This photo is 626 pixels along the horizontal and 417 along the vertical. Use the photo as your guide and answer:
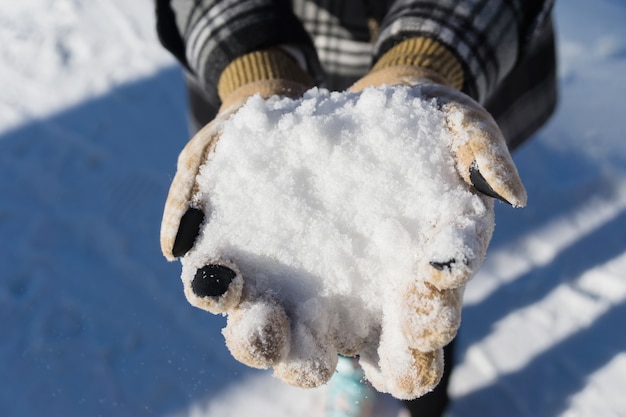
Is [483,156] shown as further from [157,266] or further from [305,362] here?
[157,266]

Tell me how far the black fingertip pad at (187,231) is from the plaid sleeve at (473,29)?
505mm

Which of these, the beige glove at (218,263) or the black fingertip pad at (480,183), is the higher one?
the black fingertip pad at (480,183)

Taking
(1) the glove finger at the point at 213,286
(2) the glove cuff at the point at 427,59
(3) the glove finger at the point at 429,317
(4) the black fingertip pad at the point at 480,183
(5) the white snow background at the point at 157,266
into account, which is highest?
(4) the black fingertip pad at the point at 480,183

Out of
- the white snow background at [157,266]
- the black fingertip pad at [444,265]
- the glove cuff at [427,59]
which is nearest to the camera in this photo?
the black fingertip pad at [444,265]

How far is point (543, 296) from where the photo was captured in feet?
5.24

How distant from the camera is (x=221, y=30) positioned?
106 centimetres

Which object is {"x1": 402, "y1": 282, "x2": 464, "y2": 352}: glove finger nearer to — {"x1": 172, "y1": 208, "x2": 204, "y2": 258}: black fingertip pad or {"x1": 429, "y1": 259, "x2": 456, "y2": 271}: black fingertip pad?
{"x1": 429, "y1": 259, "x2": 456, "y2": 271}: black fingertip pad

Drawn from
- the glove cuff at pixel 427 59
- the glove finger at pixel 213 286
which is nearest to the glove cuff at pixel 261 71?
the glove cuff at pixel 427 59

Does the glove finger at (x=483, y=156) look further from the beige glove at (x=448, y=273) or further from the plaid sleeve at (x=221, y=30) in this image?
the plaid sleeve at (x=221, y=30)

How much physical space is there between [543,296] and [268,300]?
1.11 metres

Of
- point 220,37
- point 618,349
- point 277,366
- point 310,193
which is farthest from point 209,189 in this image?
point 618,349

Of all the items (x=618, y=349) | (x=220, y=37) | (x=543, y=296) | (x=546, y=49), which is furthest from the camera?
(x=543, y=296)

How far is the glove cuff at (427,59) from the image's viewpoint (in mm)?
966

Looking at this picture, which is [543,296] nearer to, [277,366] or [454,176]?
[454,176]
